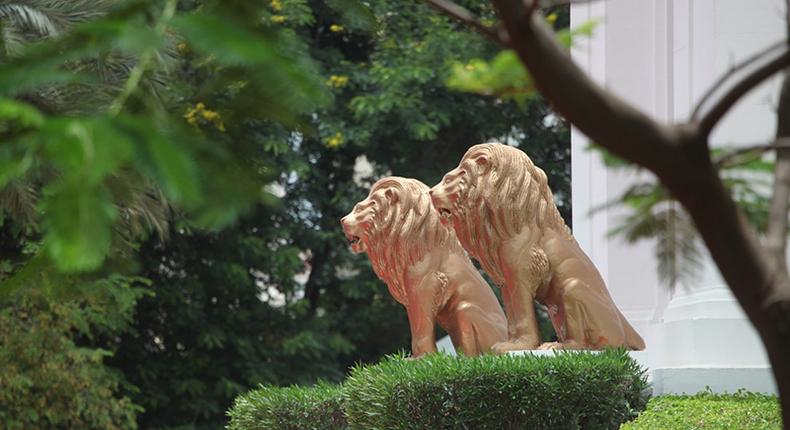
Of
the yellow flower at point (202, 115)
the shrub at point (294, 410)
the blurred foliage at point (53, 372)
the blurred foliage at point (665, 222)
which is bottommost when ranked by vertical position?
the blurred foliage at point (53, 372)

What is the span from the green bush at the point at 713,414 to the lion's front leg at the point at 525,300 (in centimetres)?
101

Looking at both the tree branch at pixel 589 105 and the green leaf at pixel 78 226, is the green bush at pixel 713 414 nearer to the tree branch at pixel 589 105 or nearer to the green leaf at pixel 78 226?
the tree branch at pixel 589 105

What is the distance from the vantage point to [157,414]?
21672 millimetres

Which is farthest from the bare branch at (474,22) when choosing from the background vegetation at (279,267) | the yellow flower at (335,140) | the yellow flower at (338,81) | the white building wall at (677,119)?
the yellow flower at (338,81)

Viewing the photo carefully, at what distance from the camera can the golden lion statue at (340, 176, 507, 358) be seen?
10172 millimetres

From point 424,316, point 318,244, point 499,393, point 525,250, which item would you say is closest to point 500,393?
point 499,393

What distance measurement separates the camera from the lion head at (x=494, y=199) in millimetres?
9797

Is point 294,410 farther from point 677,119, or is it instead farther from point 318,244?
point 318,244

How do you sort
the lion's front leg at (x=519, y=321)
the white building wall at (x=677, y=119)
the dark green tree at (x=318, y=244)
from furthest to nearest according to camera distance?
the dark green tree at (x=318, y=244)
the white building wall at (x=677, y=119)
the lion's front leg at (x=519, y=321)

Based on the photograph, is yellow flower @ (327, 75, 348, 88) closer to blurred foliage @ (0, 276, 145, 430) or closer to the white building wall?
blurred foliage @ (0, 276, 145, 430)

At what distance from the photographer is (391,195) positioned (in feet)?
34.4

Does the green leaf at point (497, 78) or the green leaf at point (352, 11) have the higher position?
the green leaf at point (352, 11)

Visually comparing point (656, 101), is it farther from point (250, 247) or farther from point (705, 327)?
point (250, 247)

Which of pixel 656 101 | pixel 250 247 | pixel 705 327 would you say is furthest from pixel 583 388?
pixel 250 247
